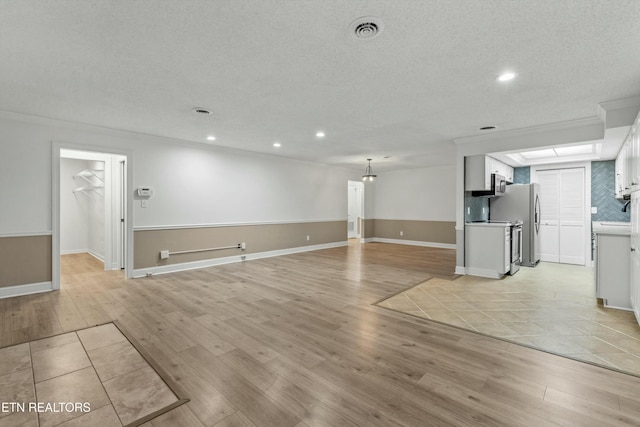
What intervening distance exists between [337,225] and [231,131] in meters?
5.13

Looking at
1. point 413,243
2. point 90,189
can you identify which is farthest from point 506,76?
point 90,189

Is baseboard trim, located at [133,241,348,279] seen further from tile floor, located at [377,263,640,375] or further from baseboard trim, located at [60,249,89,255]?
baseboard trim, located at [60,249,89,255]

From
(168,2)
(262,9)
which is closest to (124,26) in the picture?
(168,2)

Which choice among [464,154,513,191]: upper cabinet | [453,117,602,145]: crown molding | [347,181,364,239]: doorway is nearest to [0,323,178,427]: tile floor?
[464,154,513,191]: upper cabinet

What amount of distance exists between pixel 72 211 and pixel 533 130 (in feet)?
35.1

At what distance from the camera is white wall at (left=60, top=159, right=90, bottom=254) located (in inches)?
311

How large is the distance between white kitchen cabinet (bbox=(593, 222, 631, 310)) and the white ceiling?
1671mm

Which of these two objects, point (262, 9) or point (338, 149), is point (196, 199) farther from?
point (262, 9)

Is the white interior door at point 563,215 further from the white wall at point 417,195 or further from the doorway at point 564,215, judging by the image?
the white wall at point 417,195

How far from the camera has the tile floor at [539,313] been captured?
2.64m

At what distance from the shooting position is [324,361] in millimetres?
2385

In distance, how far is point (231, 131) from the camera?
199 inches

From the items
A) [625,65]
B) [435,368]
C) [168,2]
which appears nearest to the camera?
[168,2]

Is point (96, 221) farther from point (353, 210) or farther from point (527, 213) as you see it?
point (527, 213)
